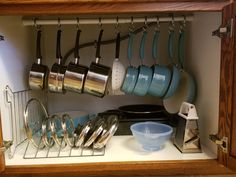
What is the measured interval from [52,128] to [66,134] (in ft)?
0.18

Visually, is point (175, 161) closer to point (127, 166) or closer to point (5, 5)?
point (127, 166)

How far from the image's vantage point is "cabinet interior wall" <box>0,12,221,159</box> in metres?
0.80

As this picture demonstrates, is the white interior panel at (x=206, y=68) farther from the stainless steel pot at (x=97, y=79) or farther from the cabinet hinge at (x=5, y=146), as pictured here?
the cabinet hinge at (x=5, y=146)

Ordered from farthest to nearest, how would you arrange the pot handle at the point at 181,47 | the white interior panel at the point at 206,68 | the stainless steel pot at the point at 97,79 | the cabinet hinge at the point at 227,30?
the pot handle at the point at 181,47 → the stainless steel pot at the point at 97,79 → the white interior panel at the point at 206,68 → the cabinet hinge at the point at 227,30

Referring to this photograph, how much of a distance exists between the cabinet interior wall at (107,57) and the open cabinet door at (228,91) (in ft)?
0.23

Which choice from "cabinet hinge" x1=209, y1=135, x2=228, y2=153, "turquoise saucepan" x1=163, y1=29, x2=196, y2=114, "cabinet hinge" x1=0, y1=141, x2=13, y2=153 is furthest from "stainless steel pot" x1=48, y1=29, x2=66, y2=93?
"cabinet hinge" x1=209, y1=135, x2=228, y2=153

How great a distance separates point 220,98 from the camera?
0.73 metres

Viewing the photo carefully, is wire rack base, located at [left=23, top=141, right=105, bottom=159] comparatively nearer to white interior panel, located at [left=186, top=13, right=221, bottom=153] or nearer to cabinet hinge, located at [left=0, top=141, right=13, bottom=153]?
cabinet hinge, located at [left=0, top=141, right=13, bottom=153]

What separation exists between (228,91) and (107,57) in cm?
65

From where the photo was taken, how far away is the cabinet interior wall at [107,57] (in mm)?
805

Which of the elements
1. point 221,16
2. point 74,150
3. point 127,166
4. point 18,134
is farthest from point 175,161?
point 18,134

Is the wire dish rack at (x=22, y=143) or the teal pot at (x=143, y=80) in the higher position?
the teal pot at (x=143, y=80)

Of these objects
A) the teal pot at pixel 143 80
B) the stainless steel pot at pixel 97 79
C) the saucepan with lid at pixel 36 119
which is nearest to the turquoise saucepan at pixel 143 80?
the teal pot at pixel 143 80

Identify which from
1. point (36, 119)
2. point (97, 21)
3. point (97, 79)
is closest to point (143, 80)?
point (97, 79)
